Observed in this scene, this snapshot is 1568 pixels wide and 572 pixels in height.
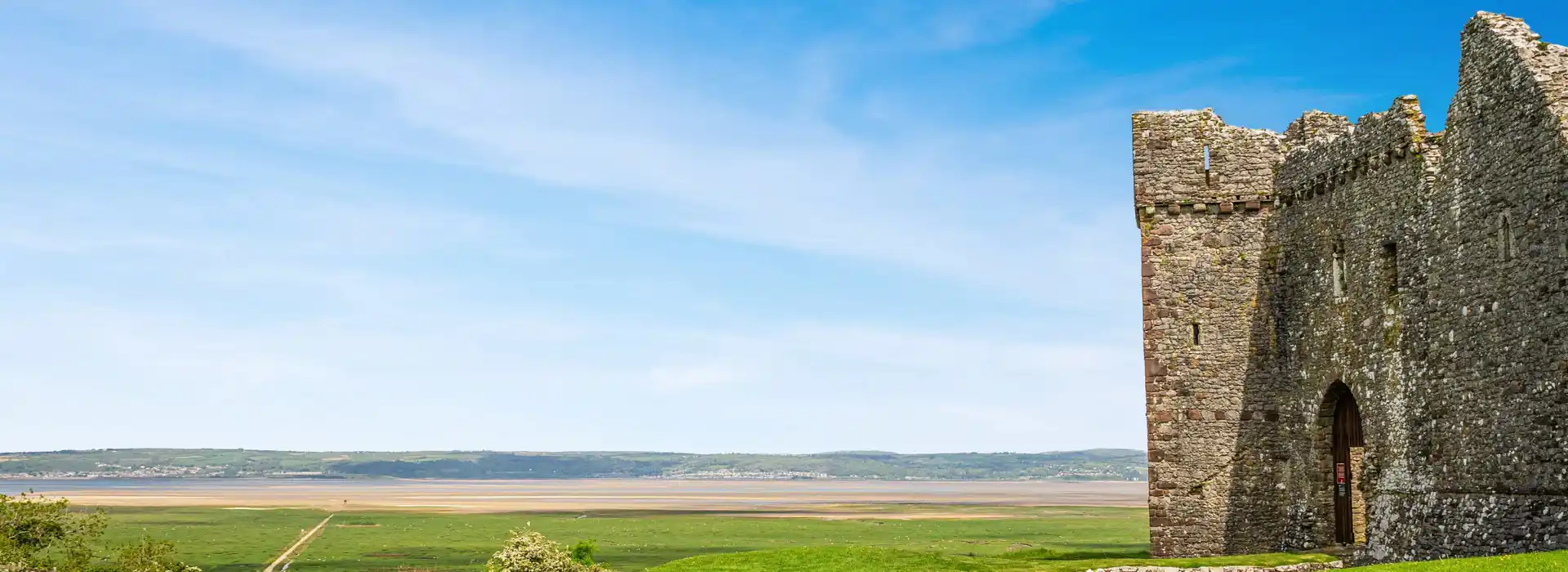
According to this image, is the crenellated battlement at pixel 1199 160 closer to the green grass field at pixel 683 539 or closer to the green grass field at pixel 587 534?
the green grass field at pixel 683 539

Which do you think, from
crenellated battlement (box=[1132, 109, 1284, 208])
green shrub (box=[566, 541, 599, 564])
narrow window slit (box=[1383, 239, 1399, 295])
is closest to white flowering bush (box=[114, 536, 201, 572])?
green shrub (box=[566, 541, 599, 564])

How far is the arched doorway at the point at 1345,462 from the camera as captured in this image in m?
31.0

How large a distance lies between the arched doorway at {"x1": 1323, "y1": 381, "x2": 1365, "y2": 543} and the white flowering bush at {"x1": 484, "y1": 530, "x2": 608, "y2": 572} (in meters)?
17.3

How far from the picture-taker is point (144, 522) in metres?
118

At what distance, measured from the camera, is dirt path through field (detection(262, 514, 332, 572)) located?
71.6 metres

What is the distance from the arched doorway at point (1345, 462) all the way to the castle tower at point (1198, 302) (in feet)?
6.94

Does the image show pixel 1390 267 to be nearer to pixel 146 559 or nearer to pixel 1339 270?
pixel 1339 270

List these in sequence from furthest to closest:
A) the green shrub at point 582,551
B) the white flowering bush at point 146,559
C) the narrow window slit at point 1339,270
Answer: the green shrub at point 582,551 < the white flowering bush at point 146,559 < the narrow window slit at point 1339,270

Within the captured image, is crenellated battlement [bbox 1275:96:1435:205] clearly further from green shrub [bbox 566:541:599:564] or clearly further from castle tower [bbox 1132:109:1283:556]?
green shrub [bbox 566:541:599:564]

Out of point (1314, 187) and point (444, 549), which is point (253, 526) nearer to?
point (444, 549)

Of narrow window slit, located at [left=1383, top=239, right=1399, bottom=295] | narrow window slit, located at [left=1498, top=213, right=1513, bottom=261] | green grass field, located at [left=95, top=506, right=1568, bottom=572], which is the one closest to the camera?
narrow window slit, located at [left=1498, top=213, right=1513, bottom=261]

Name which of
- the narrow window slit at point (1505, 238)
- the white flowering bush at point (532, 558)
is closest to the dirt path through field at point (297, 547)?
the white flowering bush at point (532, 558)

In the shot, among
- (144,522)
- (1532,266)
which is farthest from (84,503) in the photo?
(1532,266)

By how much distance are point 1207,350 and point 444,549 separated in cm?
5909
